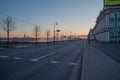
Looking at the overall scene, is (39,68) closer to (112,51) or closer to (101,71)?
(101,71)

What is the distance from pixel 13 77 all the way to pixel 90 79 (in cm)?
327

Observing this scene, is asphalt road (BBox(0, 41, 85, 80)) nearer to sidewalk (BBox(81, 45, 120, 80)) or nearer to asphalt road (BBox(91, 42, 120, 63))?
sidewalk (BBox(81, 45, 120, 80))

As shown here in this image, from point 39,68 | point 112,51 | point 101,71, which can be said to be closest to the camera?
point 101,71

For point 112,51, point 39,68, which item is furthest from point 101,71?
point 112,51

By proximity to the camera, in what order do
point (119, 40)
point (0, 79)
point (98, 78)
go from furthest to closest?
point (119, 40)
point (98, 78)
point (0, 79)

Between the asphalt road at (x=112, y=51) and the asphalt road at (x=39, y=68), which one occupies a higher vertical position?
the asphalt road at (x=39, y=68)

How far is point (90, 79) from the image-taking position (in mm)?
9406

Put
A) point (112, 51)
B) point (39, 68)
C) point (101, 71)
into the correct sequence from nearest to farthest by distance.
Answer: point (101, 71) → point (39, 68) → point (112, 51)

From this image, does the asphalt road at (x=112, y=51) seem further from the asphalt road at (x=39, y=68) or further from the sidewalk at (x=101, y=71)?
the asphalt road at (x=39, y=68)

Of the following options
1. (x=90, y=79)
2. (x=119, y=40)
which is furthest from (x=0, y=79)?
(x=119, y=40)

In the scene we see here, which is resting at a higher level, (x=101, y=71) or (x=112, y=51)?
(x=101, y=71)

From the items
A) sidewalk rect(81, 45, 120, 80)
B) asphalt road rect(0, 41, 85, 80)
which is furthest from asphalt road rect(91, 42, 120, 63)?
asphalt road rect(0, 41, 85, 80)

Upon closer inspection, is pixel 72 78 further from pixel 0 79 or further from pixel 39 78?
pixel 0 79

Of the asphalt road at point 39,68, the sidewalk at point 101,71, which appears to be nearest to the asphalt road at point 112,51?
the sidewalk at point 101,71
